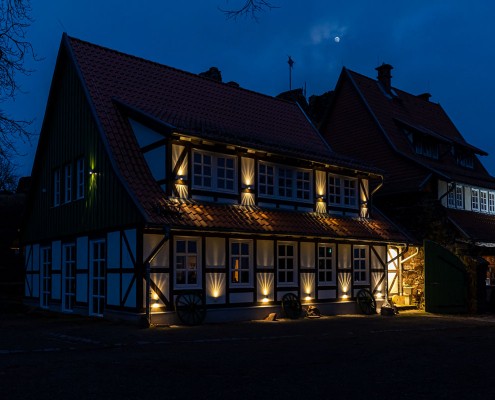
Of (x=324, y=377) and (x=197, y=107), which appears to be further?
(x=197, y=107)

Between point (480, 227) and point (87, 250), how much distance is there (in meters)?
17.6

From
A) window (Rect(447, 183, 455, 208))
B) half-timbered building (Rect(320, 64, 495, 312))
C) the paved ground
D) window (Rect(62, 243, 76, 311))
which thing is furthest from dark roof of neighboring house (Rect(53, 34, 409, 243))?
window (Rect(62, 243, 76, 311))

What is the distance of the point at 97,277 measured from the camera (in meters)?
19.8

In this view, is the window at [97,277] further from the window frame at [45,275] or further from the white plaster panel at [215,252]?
the window frame at [45,275]

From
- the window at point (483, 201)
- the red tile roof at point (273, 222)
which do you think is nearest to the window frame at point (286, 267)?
the red tile roof at point (273, 222)

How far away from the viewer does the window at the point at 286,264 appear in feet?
68.5

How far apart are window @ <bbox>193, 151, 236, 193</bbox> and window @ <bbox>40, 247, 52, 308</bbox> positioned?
322 inches

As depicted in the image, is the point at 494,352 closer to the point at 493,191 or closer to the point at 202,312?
the point at 202,312

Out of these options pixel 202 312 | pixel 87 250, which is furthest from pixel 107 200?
pixel 202 312

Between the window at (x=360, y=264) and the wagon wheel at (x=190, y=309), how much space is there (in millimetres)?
7678

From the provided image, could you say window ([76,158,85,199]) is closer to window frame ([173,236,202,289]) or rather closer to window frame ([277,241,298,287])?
window frame ([173,236,202,289])

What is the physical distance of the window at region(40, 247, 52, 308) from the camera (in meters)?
23.6

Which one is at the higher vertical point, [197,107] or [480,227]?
[197,107]

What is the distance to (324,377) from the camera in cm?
896
